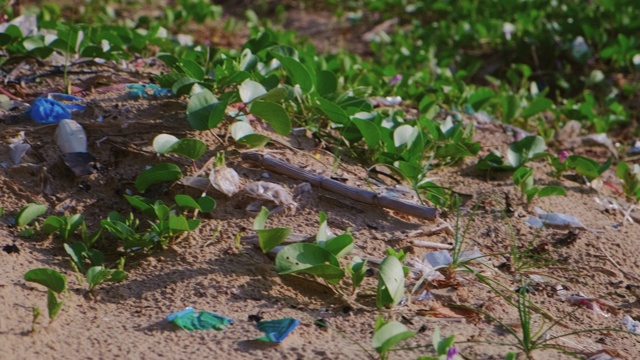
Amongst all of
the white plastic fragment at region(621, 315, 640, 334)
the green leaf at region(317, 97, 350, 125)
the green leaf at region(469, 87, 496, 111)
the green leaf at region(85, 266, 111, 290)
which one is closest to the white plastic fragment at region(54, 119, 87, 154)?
the green leaf at region(85, 266, 111, 290)

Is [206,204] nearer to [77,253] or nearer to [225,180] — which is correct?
[225,180]

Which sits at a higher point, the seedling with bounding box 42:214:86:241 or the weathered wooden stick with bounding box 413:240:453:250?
the weathered wooden stick with bounding box 413:240:453:250

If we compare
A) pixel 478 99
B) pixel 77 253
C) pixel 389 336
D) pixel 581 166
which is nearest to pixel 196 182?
pixel 77 253

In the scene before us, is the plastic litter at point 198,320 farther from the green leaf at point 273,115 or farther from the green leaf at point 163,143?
the green leaf at point 273,115

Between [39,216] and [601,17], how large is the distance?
157 inches

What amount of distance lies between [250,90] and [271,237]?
1.98 ft

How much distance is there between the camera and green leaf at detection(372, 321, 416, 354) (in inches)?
71.1

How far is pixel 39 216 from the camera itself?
2.41 m

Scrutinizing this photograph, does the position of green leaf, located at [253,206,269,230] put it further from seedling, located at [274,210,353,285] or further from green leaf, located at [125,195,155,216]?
green leaf, located at [125,195,155,216]

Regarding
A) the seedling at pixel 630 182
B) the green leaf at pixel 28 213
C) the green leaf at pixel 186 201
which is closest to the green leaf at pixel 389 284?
the green leaf at pixel 186 201

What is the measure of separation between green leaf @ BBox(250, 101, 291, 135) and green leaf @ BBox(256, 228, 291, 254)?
19.4 inches

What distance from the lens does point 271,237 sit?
7.35ft

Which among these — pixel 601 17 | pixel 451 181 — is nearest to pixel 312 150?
pixel 451 181

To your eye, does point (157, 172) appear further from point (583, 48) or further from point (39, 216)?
point (583, 48)
